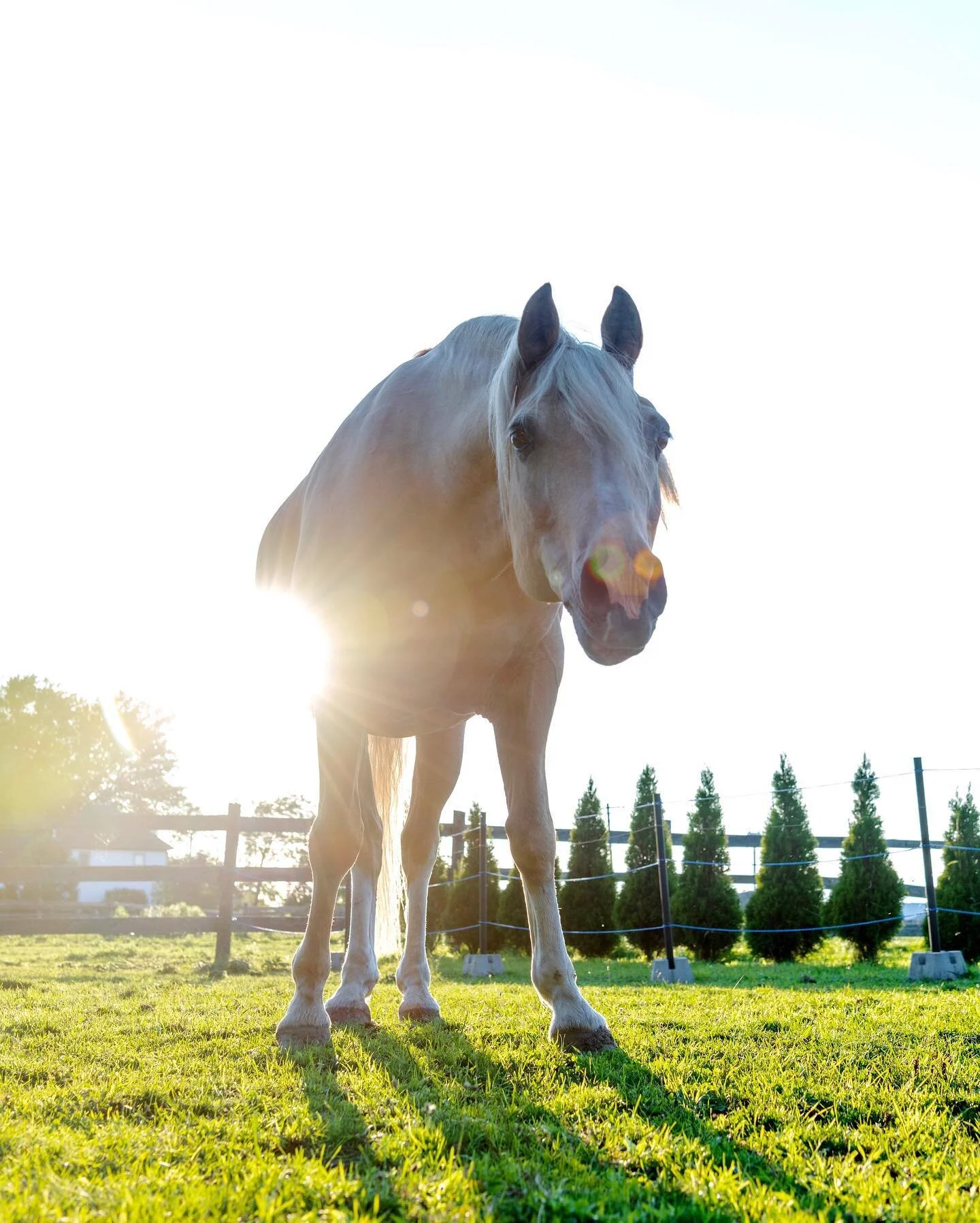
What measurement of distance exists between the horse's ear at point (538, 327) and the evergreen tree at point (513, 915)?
1212 centimetres

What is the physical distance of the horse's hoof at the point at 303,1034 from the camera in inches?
126

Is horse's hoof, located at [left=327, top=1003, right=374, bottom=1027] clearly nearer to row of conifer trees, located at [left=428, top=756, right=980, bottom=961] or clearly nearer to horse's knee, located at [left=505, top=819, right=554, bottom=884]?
horse's knee, located at [left=505, top=819, right=554, bottom=884]

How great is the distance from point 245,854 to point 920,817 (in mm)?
42011

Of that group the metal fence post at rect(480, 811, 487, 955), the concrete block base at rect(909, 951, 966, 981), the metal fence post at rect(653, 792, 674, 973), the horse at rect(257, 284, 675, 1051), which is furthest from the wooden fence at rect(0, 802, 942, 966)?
the horse at rect(257, 284, 675, 1051)

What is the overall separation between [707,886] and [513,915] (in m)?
2.98

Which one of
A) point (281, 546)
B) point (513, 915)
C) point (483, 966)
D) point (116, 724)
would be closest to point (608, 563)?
point (281, 546)

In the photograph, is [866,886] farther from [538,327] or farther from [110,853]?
[110,853]

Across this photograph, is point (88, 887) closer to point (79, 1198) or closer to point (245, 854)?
point (245, 854)

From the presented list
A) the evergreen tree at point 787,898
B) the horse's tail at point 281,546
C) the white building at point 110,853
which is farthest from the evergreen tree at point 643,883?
the horse's tail at point 281,546

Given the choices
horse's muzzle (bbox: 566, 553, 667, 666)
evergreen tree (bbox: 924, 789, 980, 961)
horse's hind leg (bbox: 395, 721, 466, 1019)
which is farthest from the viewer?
evergreen tree (bbox: 924, 789, 980, 961)

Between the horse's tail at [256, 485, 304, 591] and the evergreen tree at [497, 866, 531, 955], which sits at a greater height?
the horse's tail at [256, 485, 304, 591]

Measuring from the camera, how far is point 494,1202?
5.06 feet

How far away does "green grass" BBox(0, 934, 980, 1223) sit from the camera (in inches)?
62.4

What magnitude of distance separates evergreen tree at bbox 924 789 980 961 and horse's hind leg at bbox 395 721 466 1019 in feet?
31.3
